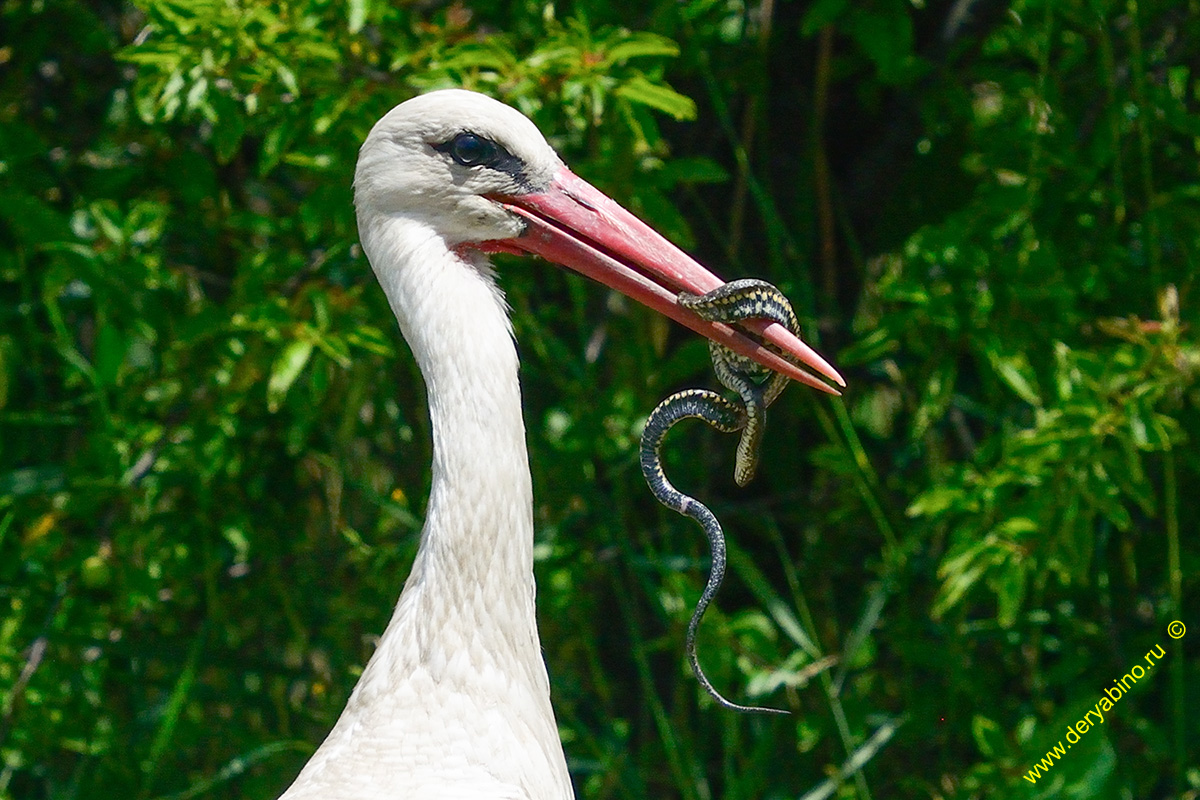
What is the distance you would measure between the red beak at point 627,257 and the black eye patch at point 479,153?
0.05 meters

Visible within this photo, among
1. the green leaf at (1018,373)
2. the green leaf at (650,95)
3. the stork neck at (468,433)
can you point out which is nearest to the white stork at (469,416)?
the stork neck at (468,433)

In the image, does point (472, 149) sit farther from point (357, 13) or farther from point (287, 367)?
point (287, 367)

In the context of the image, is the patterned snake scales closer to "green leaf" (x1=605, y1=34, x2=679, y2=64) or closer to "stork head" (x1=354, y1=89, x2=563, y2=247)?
"stork head" (x1=354, y1=89, x2=563, y2=247)

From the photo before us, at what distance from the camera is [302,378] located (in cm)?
299

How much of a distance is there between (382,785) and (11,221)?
144cm

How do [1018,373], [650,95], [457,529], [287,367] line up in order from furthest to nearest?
[1018,373], [287,367], [650,95], [457,529]

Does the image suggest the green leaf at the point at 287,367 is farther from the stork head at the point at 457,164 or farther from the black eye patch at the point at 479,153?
the black eye patch at the point at 479,153

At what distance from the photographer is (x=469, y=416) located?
203cm

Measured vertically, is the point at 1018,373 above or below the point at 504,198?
below

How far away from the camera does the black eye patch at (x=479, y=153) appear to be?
6.89 ft

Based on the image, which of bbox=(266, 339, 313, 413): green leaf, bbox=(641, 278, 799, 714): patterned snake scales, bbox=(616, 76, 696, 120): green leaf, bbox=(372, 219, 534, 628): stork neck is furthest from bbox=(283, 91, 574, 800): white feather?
bbox=(266, 339, 313, 413): green leaf

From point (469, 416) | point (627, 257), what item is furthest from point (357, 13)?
point (469, 416)

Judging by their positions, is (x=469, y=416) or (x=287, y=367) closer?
(x=469, y=416)

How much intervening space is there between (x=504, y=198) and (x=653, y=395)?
1192mm
